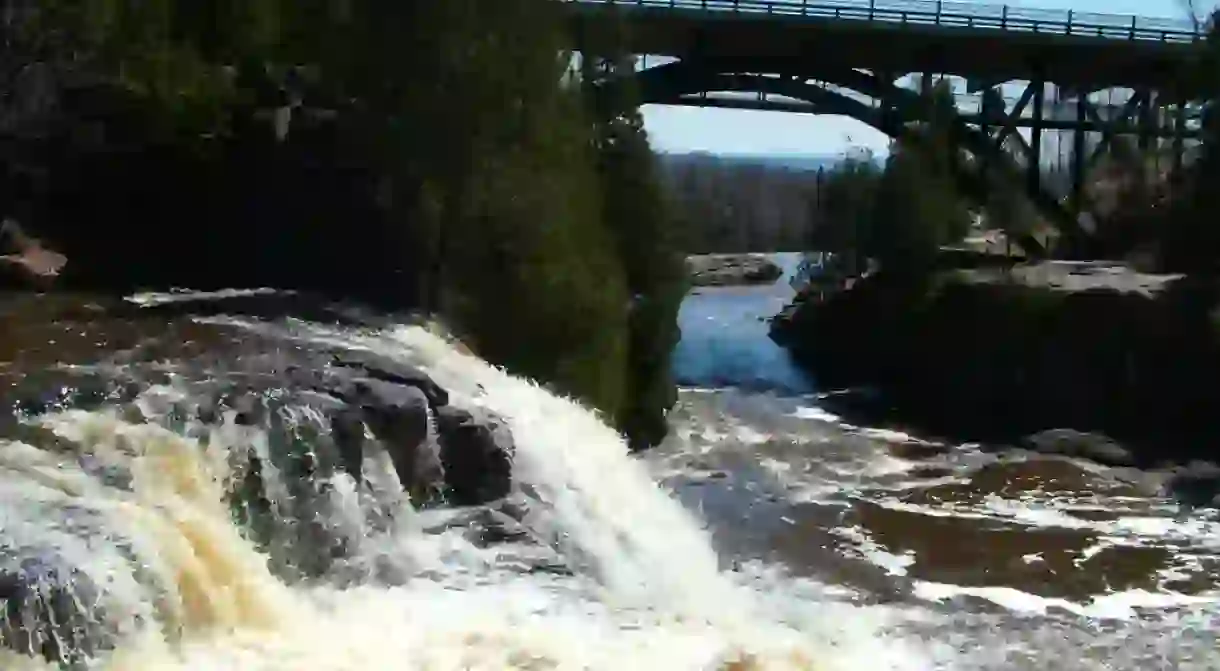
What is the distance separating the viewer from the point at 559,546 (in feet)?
45.5

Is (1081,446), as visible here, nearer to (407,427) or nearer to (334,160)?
(334,160)

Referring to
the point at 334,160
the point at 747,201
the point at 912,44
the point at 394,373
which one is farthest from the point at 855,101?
the point at 747,201

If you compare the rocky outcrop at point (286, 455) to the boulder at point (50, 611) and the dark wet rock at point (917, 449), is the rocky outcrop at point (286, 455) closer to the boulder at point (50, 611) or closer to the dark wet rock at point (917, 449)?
the boulder at point (50, 611)

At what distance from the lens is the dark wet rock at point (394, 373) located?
47.6ft

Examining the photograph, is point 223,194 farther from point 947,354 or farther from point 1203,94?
point 1203,94

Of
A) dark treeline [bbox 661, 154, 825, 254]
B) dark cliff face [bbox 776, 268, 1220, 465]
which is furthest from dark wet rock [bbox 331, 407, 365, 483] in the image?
dark treeline [bbox 661, 154, 825, 254]

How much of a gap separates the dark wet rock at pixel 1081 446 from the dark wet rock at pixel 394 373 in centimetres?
1530

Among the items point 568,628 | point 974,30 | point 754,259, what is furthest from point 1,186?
point 754,259

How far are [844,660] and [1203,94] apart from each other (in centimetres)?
2725

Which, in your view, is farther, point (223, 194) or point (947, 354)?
point (947, 354)

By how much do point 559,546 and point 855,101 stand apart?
28.8 meters

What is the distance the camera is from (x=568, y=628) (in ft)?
36.9

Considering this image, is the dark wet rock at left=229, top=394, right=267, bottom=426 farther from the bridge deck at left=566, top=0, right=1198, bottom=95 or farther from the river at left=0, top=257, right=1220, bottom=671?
the bridge deck at left=566, top=0, right=1198, bottom=95

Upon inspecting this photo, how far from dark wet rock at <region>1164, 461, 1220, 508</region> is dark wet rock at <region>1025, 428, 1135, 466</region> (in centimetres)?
100
